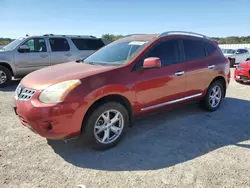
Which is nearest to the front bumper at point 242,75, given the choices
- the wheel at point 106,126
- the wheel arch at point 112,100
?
the wheel arch at point 112,100

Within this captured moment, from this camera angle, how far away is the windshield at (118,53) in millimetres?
3775

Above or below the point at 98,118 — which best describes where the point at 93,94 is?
above

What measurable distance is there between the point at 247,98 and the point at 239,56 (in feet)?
38.0

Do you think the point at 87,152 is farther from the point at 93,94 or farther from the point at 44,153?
the point at 93,94

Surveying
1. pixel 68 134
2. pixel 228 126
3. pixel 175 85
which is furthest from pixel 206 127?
pixel 68 134

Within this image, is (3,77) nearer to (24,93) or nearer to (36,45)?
(36,45)

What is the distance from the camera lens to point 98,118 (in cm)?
318

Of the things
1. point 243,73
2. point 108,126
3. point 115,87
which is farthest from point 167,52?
point 243,73

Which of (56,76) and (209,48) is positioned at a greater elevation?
(209,48)

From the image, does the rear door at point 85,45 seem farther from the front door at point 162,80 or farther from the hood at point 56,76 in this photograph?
the hood at point 56,76

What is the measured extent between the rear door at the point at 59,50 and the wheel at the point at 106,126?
6258mm

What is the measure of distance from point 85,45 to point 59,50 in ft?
4.02

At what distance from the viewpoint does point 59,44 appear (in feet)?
29.6

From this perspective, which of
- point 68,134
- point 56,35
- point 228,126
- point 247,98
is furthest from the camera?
point 56,35
